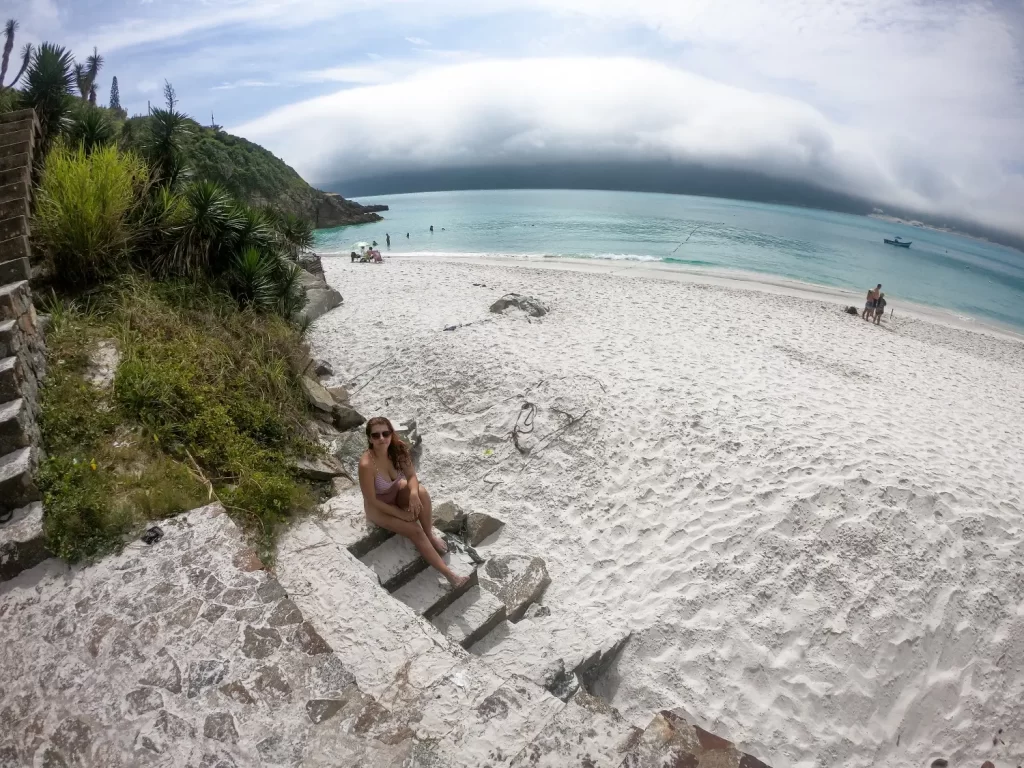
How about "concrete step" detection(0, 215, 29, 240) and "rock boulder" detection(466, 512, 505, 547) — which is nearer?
"concrete step" detection(0, 215, 29, 240)

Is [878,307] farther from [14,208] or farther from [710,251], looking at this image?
[710,251]

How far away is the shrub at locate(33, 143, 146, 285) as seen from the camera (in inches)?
253

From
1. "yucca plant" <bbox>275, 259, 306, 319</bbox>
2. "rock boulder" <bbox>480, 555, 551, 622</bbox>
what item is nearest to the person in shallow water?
"rock boulder" <bbox>480, 555, 551, 622</bbox>

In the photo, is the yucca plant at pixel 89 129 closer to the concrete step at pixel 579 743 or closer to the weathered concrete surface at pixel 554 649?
the weathered concrete surface at pixel 554 649

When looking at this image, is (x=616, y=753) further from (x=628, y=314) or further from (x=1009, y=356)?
(x=1009, y=356)

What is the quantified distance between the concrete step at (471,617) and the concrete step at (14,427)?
11.5 ft

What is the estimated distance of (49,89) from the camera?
8609 mm

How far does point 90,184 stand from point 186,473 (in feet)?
15.3

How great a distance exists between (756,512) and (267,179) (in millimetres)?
59717

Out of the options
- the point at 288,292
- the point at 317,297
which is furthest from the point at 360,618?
the point at 317,297

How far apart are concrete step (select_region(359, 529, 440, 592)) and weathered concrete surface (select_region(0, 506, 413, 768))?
1.13 metres

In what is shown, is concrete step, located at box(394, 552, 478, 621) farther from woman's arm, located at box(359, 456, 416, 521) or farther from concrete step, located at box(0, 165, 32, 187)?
concrete step, located at box(0, 165, 32, 187)

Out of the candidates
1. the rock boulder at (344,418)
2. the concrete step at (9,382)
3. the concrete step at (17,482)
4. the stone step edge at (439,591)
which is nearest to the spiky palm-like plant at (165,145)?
the rock boulder at (344,418)

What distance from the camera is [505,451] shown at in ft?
24.6
